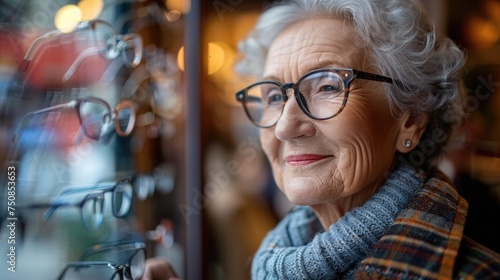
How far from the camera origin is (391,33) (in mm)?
831

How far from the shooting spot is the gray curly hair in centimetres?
83

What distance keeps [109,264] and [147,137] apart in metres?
0.46

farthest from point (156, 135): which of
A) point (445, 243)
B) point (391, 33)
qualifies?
point (445, 243)

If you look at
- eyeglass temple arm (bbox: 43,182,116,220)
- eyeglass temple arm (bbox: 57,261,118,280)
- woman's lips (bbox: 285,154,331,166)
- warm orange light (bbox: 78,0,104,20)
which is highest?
warm orange light (bbox: 78,0,104,20)

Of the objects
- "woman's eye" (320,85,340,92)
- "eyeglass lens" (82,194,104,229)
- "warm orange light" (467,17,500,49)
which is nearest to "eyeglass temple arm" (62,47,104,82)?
"eyeglass lens" (82,194,104,229)

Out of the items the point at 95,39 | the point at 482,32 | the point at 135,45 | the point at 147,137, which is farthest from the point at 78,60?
the point at 482,32

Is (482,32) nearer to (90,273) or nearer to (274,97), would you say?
(274,97)

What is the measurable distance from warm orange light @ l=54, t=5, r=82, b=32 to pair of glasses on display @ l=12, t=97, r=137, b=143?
13 cm

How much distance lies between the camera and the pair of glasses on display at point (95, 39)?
2.74 feet

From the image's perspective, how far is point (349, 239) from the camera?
2.58 ft

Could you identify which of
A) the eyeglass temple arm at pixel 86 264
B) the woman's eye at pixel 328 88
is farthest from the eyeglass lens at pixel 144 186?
the woman's eye at pixel 328 88

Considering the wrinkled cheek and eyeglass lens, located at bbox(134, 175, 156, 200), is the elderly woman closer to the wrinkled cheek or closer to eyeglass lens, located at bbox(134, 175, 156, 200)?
the wrinkled cheek

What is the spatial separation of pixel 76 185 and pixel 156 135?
1.33 feet

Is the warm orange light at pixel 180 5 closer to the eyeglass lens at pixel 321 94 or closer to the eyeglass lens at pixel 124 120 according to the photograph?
the eyeglass lens at pixel 124 120
